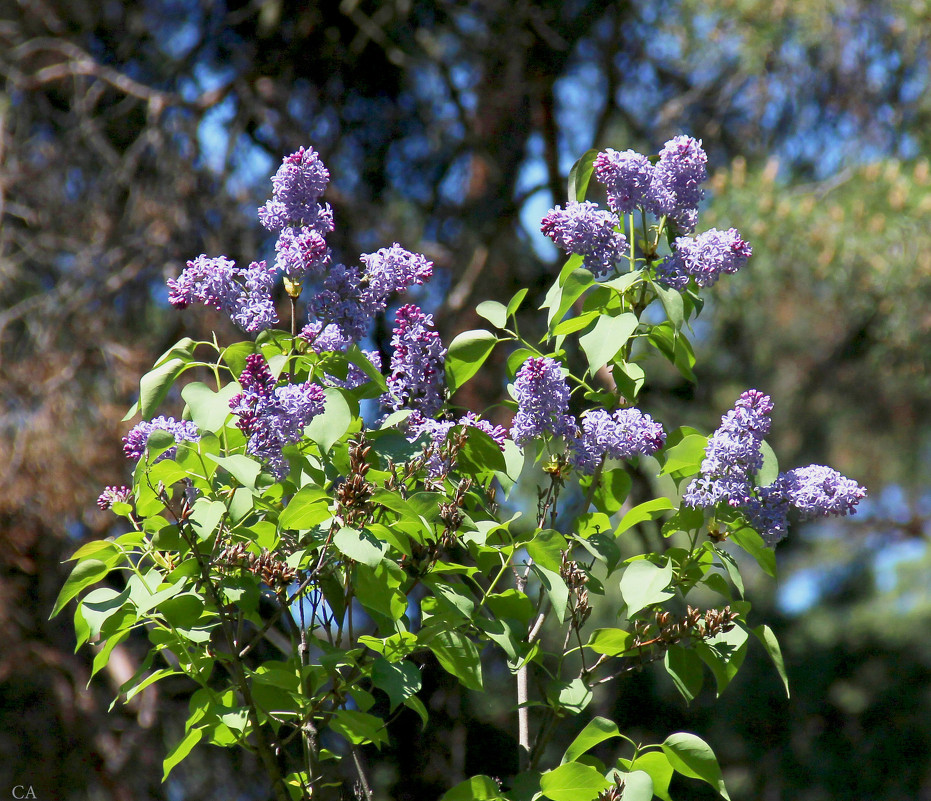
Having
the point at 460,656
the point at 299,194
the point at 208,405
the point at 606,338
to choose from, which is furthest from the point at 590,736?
the point at 299,194

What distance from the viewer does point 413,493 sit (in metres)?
1.05

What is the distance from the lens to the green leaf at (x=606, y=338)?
97 cm

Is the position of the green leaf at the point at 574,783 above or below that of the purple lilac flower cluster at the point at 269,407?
below

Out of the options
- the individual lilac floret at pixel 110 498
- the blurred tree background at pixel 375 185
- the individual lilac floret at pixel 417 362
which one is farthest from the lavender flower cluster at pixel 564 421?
the blurred tree background at pixel 375 185

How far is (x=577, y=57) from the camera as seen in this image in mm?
4488

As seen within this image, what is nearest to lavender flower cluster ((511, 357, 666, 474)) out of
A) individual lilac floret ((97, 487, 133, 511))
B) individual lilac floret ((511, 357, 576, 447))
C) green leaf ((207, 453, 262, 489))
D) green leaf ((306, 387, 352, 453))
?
individual lilac floret ((511, 357, 576, 447))

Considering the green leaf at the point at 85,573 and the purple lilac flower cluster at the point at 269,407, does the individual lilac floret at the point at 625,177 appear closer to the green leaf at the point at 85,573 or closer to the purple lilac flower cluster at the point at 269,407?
the purple lilac flower cluster at the point at 269,407

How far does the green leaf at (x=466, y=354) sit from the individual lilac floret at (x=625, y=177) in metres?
0.21

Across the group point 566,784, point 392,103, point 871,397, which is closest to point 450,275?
point 392,103

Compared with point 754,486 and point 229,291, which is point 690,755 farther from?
point 229,291

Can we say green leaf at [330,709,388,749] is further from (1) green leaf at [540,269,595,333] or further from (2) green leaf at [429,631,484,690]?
(1) green leaf at [540,269,595,333]

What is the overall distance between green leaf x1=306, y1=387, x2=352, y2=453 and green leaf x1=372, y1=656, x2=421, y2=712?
0.25 m

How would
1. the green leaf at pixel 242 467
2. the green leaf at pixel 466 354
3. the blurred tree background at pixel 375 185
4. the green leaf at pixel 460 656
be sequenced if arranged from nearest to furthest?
the green leaf at pixel 242 467, the green leaf at pixel 460 656, the green leaf at pixel 466 354, the blurred tree background at pixel 375 185

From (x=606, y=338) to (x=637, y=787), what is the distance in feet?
1.54
